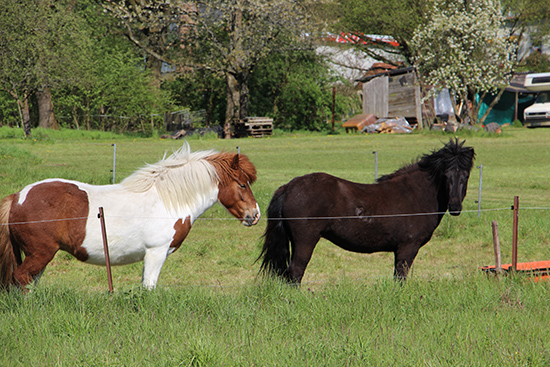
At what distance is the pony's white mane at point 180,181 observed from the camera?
577 centimetres

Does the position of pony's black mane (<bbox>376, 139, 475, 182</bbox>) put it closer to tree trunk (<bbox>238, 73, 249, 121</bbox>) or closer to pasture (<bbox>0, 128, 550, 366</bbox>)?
pasture (<bbox>0, 128, 550, 366</bbox>)

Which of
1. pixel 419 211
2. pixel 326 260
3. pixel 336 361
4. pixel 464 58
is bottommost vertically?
pixel 326 260

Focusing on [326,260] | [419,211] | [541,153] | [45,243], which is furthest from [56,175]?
[541,153]

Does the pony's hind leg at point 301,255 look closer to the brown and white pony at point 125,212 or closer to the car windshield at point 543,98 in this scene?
the brown and white pony at point 125,212

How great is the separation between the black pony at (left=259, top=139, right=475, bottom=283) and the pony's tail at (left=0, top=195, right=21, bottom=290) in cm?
276

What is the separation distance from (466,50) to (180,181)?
93.2ft

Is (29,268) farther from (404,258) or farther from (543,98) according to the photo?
(543,98)

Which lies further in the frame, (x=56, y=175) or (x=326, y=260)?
(x=56, y=175)

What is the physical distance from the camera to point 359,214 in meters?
6.58

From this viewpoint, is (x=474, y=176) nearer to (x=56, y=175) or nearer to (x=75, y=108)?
(x=56, y=175)

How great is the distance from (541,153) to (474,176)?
6.07 m

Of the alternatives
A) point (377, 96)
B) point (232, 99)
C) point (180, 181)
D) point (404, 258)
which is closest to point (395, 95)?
point (377, 96)

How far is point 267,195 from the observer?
495 inches

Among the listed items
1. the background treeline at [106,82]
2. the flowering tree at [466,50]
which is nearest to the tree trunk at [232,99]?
the background treeline at [106,82]
